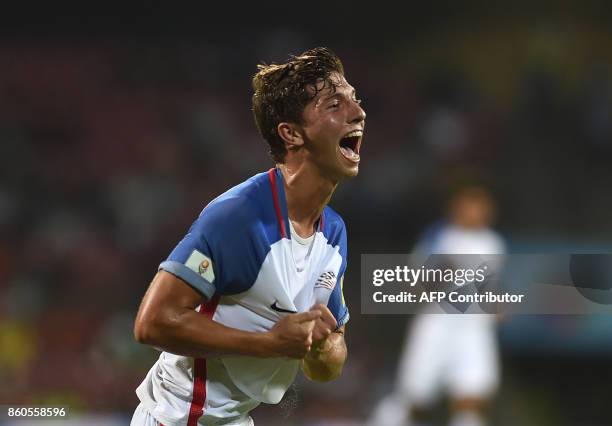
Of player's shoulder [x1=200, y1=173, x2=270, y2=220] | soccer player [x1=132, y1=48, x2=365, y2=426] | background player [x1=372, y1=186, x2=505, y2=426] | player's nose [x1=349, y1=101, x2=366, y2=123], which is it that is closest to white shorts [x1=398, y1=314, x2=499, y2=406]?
background player [x1=372, y1=186, x2=505, y2=426]

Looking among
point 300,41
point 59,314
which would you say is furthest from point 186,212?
point 300,41

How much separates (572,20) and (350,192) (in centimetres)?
338

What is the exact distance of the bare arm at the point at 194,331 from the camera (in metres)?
2.25

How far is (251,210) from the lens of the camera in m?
2.43

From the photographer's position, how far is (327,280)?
260 cm

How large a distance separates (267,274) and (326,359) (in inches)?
14.4

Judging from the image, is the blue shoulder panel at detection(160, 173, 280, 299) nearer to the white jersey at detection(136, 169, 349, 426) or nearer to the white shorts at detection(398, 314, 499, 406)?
the white jersey at detection(136, 169, 349, 426)

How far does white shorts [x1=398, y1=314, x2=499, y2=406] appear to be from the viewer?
6887 mm

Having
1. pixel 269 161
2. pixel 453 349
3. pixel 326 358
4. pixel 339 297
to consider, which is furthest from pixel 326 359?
pixel 269 161

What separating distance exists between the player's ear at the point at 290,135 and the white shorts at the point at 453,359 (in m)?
4.49

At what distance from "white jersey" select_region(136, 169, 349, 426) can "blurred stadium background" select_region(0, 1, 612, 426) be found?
4.19 metres

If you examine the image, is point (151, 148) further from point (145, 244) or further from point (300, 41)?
point (300, 41)

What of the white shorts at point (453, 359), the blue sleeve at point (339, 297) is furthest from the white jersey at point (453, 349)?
the blue sleeve at point (339, 297)

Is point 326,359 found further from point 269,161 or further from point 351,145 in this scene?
point 269,161
